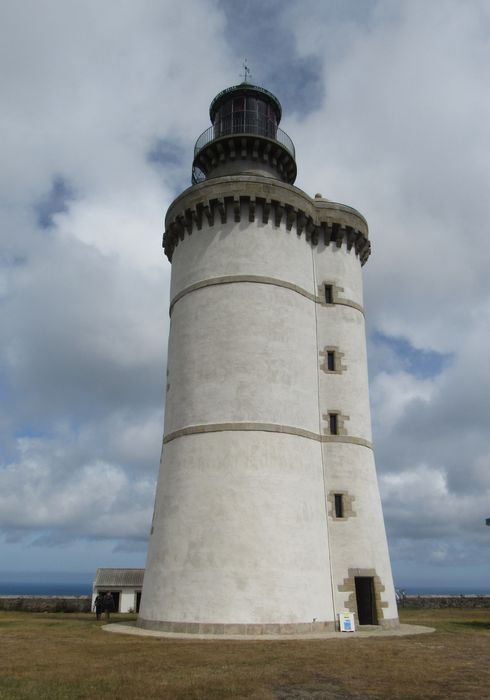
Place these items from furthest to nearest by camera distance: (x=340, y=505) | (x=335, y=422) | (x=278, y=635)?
(x=335, y=422) < (x=340, y=505) < (x=278, y=635)

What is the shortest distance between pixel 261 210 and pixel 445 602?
31933 mm

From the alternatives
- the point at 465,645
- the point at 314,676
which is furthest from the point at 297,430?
the point at 314,676

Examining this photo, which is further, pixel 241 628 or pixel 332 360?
pixel 332 360

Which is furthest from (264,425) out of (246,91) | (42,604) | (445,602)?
(445,602)

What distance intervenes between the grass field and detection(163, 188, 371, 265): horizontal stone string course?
59.6 ft

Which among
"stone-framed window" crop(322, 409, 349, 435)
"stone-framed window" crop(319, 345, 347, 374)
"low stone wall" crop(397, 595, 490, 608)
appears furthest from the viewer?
"low stone wall" crop(397, 595, 490, 608)

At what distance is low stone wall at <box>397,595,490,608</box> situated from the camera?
42.5 m

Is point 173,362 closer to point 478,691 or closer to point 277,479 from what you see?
point 277,479

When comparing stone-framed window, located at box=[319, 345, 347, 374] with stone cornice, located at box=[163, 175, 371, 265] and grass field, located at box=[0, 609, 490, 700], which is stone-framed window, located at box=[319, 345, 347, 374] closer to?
stone cornice, located at box=[163, 175, 371, 265]

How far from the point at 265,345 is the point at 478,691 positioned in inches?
652

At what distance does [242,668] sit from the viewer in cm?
1408

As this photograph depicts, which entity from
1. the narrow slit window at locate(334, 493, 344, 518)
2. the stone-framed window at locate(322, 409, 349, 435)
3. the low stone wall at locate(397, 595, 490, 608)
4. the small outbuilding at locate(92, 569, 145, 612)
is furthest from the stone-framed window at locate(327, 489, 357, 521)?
the small outbuilding at locate(92, 569, 145, 612)

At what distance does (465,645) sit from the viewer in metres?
18.5

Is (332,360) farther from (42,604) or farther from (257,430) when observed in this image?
(42,604)
